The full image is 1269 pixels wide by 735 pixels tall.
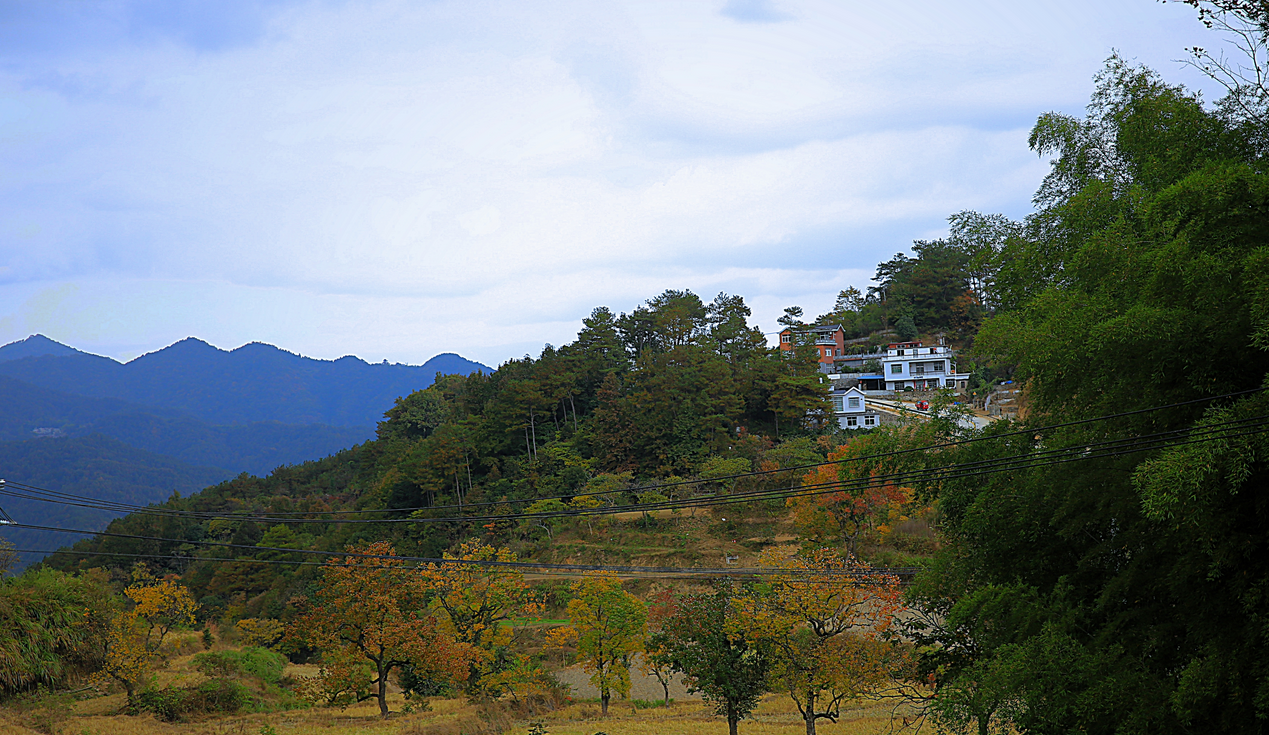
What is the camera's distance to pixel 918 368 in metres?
45.6

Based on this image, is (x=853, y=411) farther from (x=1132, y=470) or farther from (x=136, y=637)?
(x=1132, y=470)

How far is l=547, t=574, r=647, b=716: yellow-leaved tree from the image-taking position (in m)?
20.2

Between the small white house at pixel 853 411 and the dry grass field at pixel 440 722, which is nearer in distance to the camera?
the dry grass field at pixel 440 722

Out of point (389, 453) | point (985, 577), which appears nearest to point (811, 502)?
point (985, 577)

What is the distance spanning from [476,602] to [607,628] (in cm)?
371

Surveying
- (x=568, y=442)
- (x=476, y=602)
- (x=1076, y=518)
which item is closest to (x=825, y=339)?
(x=568, y=442)

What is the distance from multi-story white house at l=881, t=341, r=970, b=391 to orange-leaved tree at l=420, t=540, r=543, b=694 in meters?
31.1

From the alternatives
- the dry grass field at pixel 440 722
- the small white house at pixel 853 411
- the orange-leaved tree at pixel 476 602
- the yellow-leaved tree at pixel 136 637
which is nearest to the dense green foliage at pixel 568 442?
the small white house at pixel 853 411

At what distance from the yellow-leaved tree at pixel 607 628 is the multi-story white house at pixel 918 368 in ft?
98.7

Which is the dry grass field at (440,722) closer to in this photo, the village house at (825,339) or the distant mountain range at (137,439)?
the distant mountain range at (137,439)

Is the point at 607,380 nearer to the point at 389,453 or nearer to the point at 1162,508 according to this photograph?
the point at 389,453

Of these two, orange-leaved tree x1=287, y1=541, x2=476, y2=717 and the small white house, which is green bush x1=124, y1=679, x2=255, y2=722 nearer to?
orange-leaved tree x1=287, y1=541, x2=476, y2=717

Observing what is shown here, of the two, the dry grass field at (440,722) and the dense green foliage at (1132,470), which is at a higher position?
the dense green foliage at (1132,470)

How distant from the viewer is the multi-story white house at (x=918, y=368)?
44.9 meters
